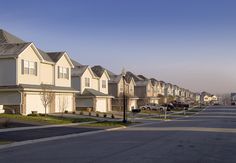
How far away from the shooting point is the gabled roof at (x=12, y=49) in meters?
44.7

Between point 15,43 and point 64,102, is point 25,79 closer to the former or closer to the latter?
point 15,43

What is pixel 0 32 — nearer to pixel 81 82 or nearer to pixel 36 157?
pixel 81 82

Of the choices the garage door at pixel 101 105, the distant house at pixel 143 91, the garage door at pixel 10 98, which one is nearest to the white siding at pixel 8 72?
the garage door at pixel 10 98

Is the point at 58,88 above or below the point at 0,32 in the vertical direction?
below

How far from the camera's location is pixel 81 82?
65.7 m

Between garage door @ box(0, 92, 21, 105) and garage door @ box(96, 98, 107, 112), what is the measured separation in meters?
24.0

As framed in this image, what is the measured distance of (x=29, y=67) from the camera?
46.8 meters

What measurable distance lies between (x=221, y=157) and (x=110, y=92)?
74.0 metres

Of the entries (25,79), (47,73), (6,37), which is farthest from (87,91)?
(25,79)

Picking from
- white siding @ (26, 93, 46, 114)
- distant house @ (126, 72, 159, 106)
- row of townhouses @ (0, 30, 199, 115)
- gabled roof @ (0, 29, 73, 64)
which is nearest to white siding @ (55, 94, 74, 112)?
row of townhouses @ (0, 30, 199, 115)

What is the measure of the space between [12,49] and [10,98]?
16.9ft

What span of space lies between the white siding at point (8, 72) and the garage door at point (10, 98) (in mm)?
1107

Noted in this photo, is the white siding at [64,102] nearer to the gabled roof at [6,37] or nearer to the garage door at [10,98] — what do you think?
the garage door at [10,98]

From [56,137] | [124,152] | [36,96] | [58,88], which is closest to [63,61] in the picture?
[58,88]
